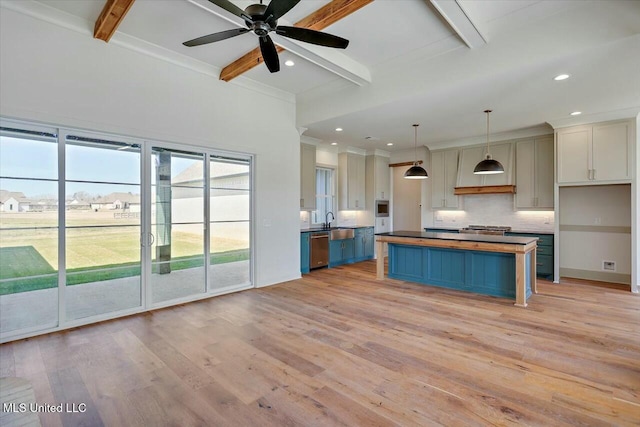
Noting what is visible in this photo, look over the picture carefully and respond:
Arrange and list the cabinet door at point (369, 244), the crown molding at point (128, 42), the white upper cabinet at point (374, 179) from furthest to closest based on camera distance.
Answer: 1. the white upper cabinet at point (374, 179)
2. the cabinet door at point (369, 244)
3. the crown molding at point (128, 42)

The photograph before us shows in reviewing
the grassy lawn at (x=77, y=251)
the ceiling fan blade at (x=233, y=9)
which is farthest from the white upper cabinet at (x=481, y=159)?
the ceiling fan blade at (x=233, y=9)

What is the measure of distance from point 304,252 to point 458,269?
9.82 feet

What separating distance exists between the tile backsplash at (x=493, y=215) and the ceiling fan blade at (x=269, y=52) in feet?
19.3

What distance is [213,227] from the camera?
4.95m

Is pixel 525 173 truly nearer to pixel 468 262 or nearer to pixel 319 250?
pixel 468 262

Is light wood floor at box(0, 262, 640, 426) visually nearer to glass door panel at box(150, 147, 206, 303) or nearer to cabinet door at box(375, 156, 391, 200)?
glass door panel at box(150, 147, 206, 303)

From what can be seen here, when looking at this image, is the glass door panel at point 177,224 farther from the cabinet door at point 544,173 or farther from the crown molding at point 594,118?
the cabinet door at point 544,173

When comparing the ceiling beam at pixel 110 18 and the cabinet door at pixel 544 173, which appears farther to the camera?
the cabinet door at pixel 544 173

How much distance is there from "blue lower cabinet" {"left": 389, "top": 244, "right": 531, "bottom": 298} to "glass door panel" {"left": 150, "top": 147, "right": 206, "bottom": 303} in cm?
353

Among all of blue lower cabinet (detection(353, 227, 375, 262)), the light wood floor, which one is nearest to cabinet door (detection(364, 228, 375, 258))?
blue lower cabinet (detection(353, 227, 375, 262))

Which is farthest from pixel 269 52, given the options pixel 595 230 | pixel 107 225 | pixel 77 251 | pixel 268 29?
pixel 595 230

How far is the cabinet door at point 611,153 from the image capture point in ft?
16.9

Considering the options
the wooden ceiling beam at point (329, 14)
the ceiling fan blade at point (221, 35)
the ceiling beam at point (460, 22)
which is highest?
the wooden ceiling beam at point (329, 14)

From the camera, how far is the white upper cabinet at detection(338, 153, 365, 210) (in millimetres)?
8219
